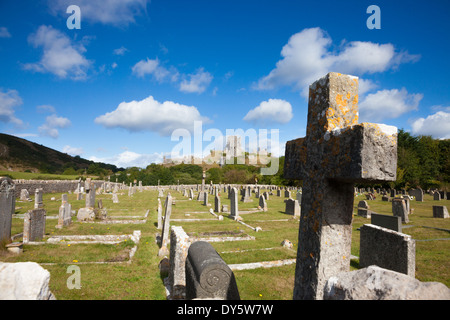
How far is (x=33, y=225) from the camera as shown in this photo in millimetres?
9594

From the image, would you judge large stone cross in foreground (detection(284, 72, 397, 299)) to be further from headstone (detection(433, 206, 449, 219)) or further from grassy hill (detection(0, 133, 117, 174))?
grassy hill (detection(0, 133, 117, 174))

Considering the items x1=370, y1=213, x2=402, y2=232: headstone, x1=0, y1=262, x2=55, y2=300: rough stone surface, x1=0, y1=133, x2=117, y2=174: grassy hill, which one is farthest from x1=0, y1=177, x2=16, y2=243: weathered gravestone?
x1=0, y1=133, x2=117, y2=174: grassy hill

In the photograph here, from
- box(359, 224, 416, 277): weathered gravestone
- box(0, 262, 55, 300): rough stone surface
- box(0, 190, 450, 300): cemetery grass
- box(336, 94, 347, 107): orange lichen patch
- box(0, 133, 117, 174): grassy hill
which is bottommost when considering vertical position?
box(0, 190, 450, 300): cemetery grass

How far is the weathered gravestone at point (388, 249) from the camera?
546 centimetres

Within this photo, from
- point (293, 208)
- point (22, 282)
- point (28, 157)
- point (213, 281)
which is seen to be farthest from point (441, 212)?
point (28, 157)

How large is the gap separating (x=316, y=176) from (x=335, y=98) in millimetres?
827

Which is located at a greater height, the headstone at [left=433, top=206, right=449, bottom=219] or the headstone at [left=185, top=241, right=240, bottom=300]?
the headstone at [left=185, top=241, right=240, bottom=300]

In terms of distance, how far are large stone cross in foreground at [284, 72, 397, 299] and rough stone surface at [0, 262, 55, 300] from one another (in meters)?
2.47

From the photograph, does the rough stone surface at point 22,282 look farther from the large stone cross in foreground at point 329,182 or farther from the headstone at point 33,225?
the headstone at point 33,225

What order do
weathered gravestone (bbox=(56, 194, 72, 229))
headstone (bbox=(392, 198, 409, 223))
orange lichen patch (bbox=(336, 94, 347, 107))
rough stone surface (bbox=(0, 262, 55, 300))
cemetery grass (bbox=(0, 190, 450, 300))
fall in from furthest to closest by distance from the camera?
headstone (bbox=(392, 198, 409, 223)) < weathered gravestone (bbox=(56, 194, 72, 229)) < cemetery grass (bbox=(0, 190, 450, 300)) < orange lichen patch (bbox=(336, 94, 347, 107)) < rough stone surface (bbox=(0, 262, 55, 300))

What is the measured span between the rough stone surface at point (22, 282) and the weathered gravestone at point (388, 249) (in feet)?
22.4

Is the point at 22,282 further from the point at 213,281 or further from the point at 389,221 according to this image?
the point at 389,221

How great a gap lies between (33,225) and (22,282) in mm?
9923

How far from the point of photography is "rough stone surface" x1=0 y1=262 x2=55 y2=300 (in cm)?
193
